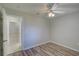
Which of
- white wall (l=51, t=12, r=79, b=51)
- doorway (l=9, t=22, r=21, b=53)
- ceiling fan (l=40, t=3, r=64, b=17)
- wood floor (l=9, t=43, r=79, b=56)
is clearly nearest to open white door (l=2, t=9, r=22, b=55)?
doorway (l=9, t=22, r=21, b=53)

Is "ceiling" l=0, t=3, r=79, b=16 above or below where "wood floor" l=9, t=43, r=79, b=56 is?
above

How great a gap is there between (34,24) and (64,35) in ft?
1.66

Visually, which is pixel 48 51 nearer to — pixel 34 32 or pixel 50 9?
pixel 34 32

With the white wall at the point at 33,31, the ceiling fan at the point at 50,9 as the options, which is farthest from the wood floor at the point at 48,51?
the ceiling fan at the point at 50,9

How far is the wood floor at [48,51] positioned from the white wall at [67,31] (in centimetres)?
8

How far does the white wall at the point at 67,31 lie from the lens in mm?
1373

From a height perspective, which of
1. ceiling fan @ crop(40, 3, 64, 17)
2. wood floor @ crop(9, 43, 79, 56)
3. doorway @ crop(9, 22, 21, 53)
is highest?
ceiling fan @ crop(40, 3, 64, 17)

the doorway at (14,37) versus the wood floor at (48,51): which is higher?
the doorway at (14,37)

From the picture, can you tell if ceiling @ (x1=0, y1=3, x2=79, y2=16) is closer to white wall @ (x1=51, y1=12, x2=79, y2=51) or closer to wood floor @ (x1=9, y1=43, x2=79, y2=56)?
white wall @ (x1=51, y1=12, x2=79, y2=51)

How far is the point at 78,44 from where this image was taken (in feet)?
4.48

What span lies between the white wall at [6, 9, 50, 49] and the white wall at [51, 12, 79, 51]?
127 millimetres

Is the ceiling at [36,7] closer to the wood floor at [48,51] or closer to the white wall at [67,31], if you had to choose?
the white wall at [67,31]

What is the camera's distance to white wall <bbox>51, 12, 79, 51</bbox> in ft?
4.50

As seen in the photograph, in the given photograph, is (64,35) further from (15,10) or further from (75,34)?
(15,10)
